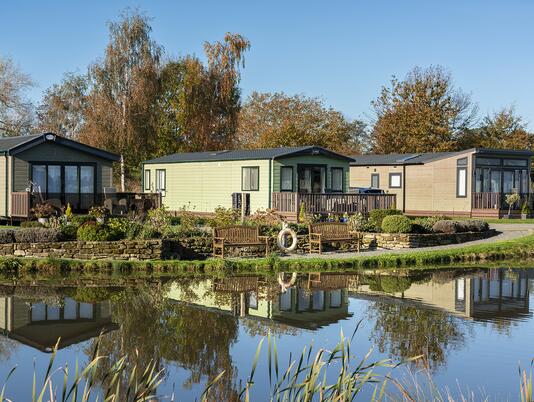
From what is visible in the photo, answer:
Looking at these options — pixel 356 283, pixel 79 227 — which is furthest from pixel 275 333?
pixel 79 227

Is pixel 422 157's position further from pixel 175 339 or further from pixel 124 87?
pixel 175 339


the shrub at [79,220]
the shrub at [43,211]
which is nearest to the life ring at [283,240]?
the shrub at [79,220]

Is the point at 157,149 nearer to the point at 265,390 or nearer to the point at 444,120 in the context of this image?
the point at 444,120

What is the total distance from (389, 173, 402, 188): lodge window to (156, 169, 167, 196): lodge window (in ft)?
37.9

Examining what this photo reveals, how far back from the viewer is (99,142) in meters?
42.9

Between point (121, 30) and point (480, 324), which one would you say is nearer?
point (480, 324)

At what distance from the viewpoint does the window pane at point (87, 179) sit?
2706 cm

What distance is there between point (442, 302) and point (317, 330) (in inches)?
142

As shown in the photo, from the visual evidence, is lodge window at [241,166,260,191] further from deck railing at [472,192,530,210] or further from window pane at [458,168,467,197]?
deck railing at [472,192,530,210]

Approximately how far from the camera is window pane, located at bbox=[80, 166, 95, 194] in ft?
88.8

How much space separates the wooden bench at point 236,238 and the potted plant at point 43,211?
22.1 ft

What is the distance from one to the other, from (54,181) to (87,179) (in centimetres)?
132

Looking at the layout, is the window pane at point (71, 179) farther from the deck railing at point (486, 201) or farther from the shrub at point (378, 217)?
the deck railing at point (486, 201)

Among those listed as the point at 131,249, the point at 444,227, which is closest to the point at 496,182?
the point at 444,227
